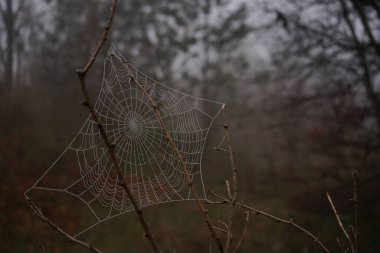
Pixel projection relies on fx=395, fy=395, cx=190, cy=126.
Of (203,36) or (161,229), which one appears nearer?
(161,229)

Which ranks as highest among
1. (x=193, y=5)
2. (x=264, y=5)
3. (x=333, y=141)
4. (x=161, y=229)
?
(x=193, y=5)

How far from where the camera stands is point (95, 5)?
17594mm

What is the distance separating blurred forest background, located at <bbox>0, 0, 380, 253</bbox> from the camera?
7.81 metres

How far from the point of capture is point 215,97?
21.4 meters

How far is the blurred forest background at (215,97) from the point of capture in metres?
7.81

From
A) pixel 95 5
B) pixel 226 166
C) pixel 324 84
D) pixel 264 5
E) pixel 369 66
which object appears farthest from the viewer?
pixel 226 166

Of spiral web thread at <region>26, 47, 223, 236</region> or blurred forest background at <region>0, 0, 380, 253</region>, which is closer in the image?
spiral web thread at <region>26, 47, 223, 236</region>

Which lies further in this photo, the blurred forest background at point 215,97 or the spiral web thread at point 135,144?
the blurred forest background at point 215,97

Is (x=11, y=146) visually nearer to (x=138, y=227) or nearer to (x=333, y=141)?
(x=138, y=227)

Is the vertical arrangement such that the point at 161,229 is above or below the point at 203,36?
below

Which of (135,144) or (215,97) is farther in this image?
(215,97)

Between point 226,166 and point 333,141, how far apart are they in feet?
35.0

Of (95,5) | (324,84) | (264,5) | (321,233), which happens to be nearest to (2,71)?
(95,5)

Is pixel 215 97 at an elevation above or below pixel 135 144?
below
